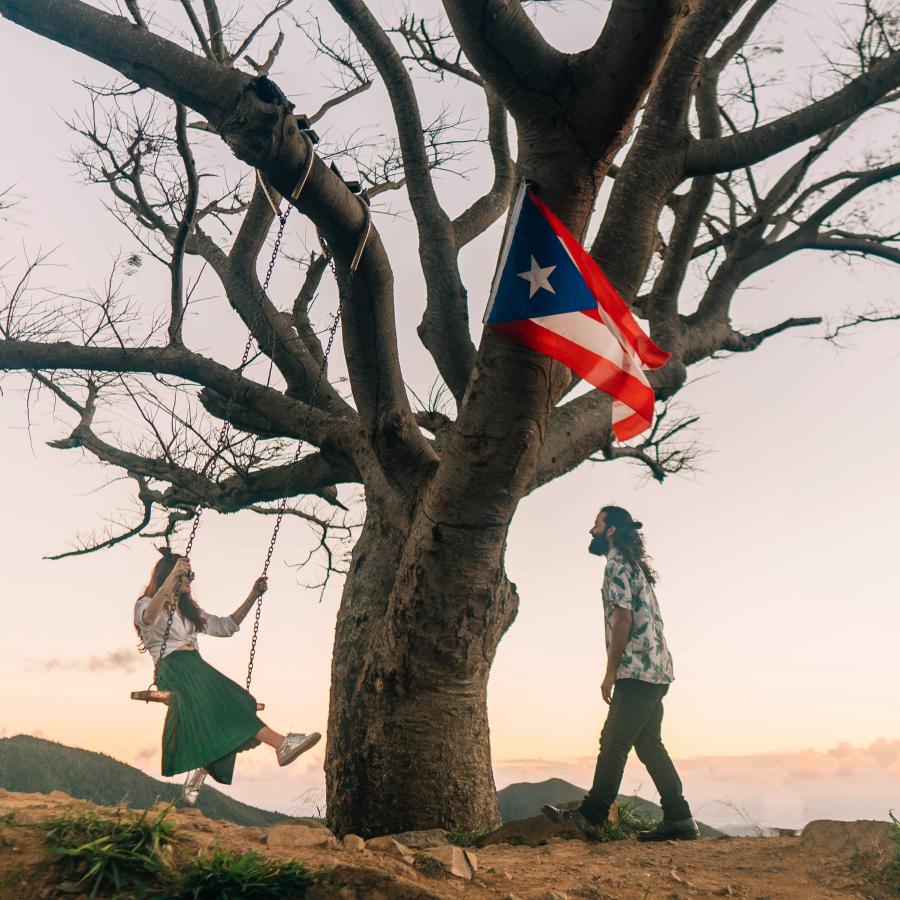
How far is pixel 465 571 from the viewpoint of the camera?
470 centimetres

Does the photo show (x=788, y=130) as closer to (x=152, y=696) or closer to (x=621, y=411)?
(x=621, y=411)

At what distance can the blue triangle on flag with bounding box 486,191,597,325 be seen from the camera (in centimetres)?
367

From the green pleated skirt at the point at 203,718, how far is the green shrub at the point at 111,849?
1.43m

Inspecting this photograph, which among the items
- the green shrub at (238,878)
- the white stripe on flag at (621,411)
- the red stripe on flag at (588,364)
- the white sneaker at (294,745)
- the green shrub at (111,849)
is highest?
the red stripe on flag at (588,364)

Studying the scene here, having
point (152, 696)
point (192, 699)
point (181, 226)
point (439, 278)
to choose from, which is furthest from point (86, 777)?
point (439, 278)

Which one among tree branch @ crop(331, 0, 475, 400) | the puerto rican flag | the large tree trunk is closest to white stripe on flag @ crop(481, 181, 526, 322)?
the puerto rican flag

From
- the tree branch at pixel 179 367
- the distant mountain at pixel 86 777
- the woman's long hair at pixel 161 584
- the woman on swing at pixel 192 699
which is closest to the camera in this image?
the woman on swing at pixel 192 699

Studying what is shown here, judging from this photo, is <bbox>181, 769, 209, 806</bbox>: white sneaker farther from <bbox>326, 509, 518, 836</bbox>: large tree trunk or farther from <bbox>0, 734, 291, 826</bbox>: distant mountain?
<bbox>0, 734, 291, 826</bbox>: distant mountain

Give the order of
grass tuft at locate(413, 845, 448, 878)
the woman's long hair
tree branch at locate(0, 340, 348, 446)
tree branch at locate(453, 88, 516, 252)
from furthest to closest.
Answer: tree branch at locate(453, 88, 516, 252)
tree branch at locate(0, 340, 348, 446)
the woman's long hair
grass tuft at locate(413, 845, 448, 878)

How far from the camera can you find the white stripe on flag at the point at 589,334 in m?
3.67

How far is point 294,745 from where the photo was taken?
4.50m

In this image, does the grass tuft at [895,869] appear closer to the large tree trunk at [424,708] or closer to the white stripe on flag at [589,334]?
the large tree trunk at [424,708]

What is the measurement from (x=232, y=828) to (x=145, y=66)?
3614mm

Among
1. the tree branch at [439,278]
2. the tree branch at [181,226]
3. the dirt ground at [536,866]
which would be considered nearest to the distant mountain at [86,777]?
the tree branch at [181,226]
